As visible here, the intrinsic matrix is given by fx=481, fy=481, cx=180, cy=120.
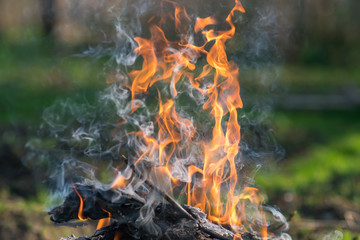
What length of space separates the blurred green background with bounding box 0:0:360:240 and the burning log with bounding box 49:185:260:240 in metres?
0.92

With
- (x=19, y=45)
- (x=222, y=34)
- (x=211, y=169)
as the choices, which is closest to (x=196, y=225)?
(x=211, y=169)

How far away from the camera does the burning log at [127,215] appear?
8.45ft

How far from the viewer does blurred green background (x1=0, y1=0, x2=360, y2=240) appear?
502 cm

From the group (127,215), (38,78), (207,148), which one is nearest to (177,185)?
(207,148)

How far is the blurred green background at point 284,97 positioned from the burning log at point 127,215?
36.2 inches

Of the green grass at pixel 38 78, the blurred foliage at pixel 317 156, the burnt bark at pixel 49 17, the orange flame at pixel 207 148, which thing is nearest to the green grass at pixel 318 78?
the blurred foliage at pixel 317 156

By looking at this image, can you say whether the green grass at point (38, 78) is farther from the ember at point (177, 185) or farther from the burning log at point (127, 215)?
the burning log at point (127, 215)

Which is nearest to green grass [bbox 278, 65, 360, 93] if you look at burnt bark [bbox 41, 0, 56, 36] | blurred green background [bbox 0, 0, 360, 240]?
blurred green background [bbox 0, 0, 360, 240]

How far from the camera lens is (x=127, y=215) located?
261cm

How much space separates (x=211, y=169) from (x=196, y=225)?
50cm

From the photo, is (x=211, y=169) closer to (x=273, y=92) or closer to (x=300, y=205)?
(x=300, y=205)

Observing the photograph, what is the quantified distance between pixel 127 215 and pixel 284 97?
28.1 feet

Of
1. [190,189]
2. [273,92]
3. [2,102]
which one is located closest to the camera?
[190,189]

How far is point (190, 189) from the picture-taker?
304 centimetres
